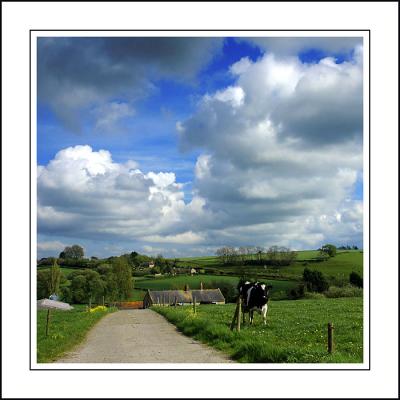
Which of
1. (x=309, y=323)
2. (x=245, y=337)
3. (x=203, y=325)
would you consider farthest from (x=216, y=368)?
(x=309, y=323)

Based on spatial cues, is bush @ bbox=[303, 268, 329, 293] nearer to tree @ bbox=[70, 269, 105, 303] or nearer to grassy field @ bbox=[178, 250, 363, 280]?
grassy field @ bbox=[178, 250, 363, 280]

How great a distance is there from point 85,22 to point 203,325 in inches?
483

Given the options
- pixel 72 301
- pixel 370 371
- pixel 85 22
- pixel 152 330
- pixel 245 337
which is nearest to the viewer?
pixel 370 371

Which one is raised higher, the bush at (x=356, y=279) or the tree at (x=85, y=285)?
the bush at (x=356, y=279)

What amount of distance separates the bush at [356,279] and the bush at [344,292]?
791 mm

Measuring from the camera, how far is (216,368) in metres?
11.7

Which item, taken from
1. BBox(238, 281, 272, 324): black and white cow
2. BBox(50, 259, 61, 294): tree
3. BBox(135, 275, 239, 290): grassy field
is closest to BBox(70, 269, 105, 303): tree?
BBox(50, 259, 61, 294): tree

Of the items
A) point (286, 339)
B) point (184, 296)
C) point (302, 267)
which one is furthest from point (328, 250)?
point (286, 339)

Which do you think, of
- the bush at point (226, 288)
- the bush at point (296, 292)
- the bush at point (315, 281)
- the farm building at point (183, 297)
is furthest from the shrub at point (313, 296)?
the farm building at point (183, 297)

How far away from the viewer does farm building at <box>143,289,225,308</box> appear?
6744 centimetres

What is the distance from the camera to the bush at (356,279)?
51.2m

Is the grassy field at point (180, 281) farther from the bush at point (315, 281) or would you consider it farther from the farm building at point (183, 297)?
the bush at point (315, 281)

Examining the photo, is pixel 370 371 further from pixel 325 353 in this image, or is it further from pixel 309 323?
pixel 309 323

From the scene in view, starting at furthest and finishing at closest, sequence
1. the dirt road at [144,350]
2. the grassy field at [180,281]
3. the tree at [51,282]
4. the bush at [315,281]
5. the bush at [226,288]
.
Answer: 1. the grassy field at [180,281]
2. the bush at [226,288]
3. the tree at [51,282]
4. the bush at [315,281]
5. the dirt road at [144,350]
